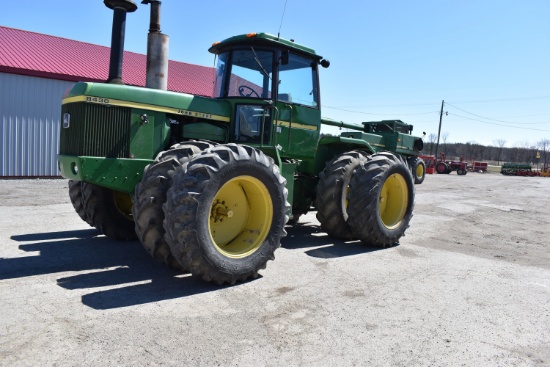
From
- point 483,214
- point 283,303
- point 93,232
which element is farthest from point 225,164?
point 483,214

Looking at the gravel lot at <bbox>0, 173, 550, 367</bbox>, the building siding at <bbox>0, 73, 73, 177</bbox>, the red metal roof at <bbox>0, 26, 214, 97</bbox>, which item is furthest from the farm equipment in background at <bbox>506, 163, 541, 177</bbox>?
the building siding at <bbox>0, 73, 73, 177</bbox>

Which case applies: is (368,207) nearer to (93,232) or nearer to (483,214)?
(93,232)

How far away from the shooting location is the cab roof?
596cm

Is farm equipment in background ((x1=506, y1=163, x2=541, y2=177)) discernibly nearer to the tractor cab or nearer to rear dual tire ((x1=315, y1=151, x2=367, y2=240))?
rear dual tire ((x1=315, y1=151, x2=367, y2=240))

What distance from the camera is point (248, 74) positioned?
6.26 meters

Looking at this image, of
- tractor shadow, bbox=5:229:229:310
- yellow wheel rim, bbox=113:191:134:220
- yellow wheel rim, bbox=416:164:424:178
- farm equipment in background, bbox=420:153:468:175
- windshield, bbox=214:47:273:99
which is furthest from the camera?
farm equipment in background, bbox=420:153:468:175

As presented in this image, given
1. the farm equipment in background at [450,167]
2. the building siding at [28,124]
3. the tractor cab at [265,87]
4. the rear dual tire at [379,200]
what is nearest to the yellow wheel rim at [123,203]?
the tractor cab at [265,87]

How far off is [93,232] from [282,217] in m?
3.67

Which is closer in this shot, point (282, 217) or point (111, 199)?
point (282, 217)

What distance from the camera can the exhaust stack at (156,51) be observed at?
6531 mm

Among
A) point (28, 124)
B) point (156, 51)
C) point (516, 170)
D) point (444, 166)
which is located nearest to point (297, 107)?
point (156, 51)

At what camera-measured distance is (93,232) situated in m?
7.14

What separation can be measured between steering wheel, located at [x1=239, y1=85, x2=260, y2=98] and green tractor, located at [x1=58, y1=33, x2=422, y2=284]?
1cm

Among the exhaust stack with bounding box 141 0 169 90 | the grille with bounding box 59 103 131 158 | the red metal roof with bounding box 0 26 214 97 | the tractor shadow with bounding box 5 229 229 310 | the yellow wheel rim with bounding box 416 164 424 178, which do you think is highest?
the red metal roof with bounding box 0 26 214 97
